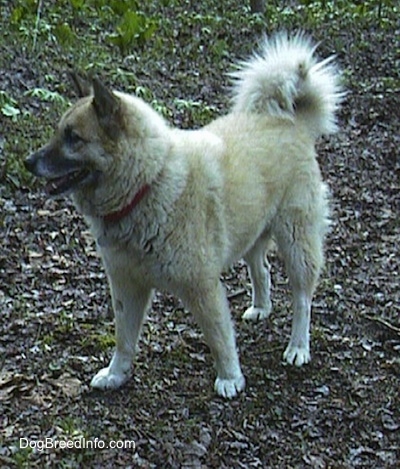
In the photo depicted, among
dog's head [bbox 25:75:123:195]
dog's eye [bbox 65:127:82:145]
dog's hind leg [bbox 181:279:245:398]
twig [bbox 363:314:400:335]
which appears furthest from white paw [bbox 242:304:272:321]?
dog's eye [bbox 65:127:82:145]

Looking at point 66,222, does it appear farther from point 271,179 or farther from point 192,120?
point 192,120

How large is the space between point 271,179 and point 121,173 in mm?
1031

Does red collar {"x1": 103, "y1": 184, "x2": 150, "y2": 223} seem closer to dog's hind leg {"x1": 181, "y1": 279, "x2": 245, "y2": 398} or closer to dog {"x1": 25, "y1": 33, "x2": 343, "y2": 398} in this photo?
dog {"x1": 25, "y1": 33, "x2": 343, "y2": 398}

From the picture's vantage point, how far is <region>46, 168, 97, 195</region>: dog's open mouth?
12.0 feet

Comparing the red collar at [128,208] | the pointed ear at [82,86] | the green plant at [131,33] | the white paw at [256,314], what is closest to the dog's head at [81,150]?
the red collar at [128,208]

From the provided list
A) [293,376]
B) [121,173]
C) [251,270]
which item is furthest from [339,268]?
[121,173]

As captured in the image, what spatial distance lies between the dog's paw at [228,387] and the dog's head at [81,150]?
131 centimetres

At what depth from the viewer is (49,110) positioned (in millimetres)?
7957

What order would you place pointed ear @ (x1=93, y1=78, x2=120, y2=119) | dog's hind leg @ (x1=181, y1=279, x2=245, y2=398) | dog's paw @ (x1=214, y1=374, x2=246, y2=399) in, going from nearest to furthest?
1. pointed ear @ (x1=93, y1=78, x2=120, y2=119)
2. dog's hind leg @ (x1=181, y1=279, x2=245, y2=398)
3. dog's paw @ (x1=214, y1=374, x2=246, y2=399)

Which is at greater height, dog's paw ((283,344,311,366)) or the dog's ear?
the dog's ear

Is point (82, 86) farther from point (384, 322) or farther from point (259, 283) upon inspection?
point (384, 322)

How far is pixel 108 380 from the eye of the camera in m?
4.24

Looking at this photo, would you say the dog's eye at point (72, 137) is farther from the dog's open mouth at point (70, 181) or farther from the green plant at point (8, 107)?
the green plant at point (8, 107)

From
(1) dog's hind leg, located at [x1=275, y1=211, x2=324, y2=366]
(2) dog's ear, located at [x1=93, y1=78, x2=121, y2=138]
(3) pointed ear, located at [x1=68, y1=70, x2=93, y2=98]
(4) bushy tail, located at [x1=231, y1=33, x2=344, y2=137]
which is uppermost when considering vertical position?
(4) bushy tail, located at [x1=231, y1=33, x2=344, y2=137]
